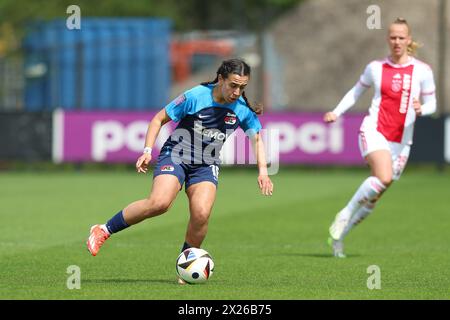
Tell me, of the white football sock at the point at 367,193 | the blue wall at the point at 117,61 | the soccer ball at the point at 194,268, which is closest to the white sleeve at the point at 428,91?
the white football sock at the point at 367,193

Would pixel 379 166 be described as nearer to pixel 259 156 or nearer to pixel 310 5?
pixel 259 156

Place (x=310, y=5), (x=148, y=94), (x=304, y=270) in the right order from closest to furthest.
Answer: (x=304, y=270)
(x=148, y=94)
(x=310, y=5)

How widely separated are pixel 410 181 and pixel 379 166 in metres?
12.9

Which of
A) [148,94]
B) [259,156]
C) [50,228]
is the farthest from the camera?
[148,94]

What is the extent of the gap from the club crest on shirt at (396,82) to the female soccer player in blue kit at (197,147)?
271 centimetres

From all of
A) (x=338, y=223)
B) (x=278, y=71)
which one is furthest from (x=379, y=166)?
(x=278, y=71)

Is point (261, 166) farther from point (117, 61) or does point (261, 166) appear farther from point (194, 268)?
point (117, 61)

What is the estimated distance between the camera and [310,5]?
42844 millimetres

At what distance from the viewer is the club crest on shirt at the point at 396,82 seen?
40.6ft

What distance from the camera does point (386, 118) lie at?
41.0 feet

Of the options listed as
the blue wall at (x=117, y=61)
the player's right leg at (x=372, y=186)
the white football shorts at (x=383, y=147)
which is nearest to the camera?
the player's right leg at (x=372, y=186)

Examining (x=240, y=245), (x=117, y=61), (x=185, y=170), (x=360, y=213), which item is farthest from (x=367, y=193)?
(x=117, y=61)

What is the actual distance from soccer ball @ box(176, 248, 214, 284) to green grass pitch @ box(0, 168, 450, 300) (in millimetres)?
102

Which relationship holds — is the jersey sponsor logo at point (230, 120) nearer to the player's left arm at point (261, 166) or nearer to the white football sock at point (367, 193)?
the player's left arm at point (261, 166)
